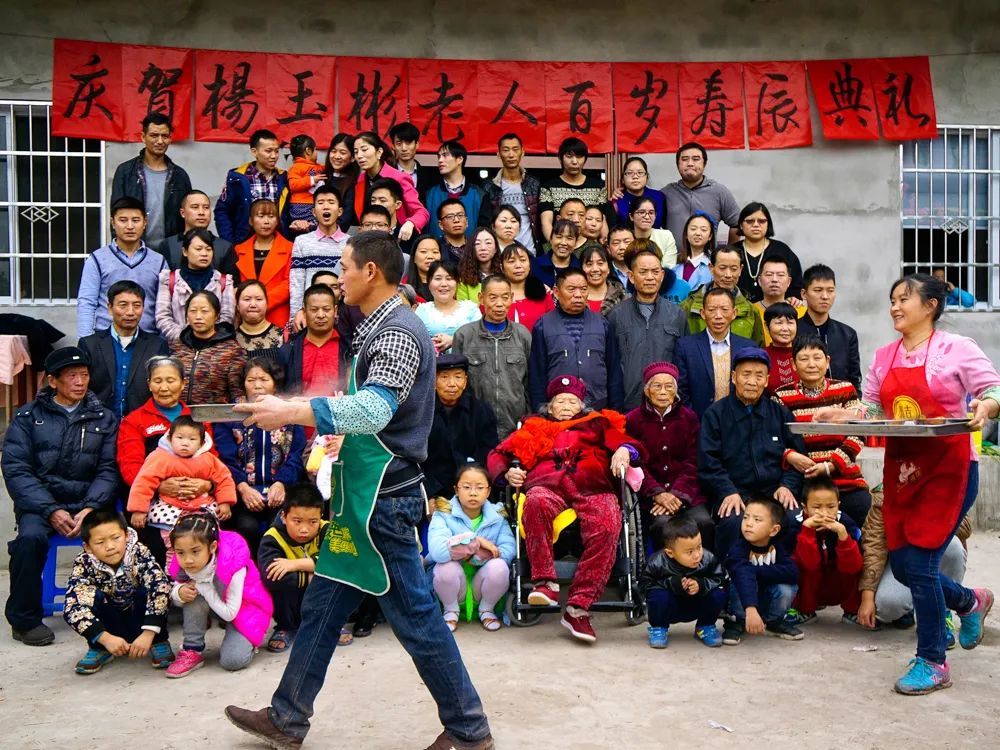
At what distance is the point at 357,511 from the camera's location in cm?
388

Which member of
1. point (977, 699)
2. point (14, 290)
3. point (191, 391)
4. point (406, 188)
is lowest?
point (977, 699)

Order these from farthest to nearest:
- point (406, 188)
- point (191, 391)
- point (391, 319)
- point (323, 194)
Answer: point (406, 188) < point (323, 194) < point (191, 391) < point (391, 319)

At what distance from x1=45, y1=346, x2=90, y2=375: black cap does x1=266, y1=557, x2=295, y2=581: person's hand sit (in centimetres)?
165

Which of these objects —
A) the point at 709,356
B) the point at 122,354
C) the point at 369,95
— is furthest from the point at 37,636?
the point at 369,95

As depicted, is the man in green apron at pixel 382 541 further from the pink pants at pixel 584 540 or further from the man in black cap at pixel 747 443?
the man in black cap at pixel 747 443

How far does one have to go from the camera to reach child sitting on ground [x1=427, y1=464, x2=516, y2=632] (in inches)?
231

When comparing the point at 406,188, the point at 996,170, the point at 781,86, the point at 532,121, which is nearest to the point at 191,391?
the point at 406,188

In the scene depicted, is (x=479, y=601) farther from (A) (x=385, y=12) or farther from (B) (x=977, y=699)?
(A) (x=385, y=12)

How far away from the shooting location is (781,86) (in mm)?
10070

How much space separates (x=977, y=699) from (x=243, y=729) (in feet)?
9.92

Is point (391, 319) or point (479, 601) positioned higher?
point (391, 319)

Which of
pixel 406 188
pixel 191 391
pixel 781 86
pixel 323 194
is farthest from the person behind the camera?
pixel 781 86

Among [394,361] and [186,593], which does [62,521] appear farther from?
[394,361]

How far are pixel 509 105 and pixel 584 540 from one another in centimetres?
514
